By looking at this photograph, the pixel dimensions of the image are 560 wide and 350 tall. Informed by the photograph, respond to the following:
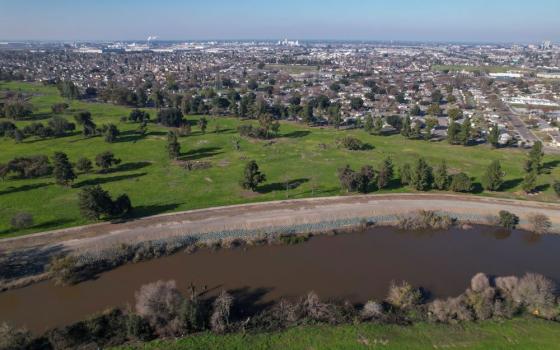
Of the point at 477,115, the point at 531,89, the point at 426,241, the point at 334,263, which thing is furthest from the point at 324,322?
the point at 531,89

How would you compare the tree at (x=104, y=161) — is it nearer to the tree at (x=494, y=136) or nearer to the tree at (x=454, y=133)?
the tree at (x=454, y=133)

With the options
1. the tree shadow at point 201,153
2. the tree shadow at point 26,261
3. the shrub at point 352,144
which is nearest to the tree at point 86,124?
the tree shadow at point 201,153

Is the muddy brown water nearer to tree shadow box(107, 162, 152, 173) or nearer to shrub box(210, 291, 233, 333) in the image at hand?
shrub box(210, 291, 233, 333)

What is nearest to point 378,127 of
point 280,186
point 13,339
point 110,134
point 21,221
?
point 280,186

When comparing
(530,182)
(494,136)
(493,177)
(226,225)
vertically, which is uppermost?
(494,136)

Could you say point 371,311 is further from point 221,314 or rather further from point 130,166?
point 130,166
